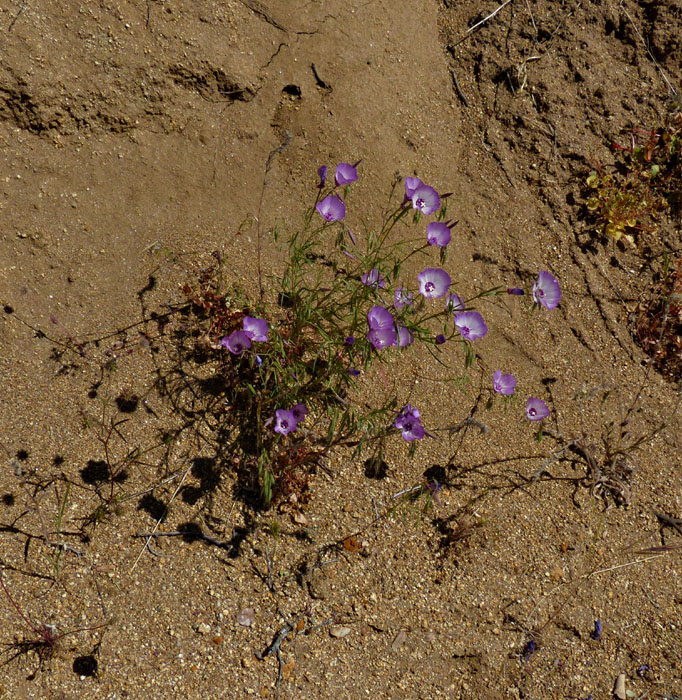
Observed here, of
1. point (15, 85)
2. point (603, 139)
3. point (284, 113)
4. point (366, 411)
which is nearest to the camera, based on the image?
point (15, 85)

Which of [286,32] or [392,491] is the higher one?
[286,32]

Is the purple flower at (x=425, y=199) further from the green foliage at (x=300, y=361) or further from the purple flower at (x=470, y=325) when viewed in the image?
the purple flower at (x=470, y=325)

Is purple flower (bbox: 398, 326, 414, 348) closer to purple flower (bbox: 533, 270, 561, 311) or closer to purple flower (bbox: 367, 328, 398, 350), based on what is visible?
purple flower (bbox: 367, 328, 398, 350)

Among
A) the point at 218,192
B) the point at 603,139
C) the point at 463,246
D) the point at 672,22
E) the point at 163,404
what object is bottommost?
the point at 163,404

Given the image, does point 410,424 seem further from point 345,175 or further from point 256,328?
point 345,175

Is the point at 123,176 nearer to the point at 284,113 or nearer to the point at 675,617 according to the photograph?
the point at 284,113

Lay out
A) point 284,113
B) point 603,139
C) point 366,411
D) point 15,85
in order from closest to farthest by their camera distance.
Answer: point 15,85 → point 366,411 → point 284,113 → point 603,139

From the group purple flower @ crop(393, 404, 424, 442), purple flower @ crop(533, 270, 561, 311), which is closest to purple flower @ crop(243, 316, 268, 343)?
purple flower @ crop(393, 404, 424, 442)

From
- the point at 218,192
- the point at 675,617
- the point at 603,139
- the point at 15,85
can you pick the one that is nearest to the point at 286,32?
the point at 218,192
